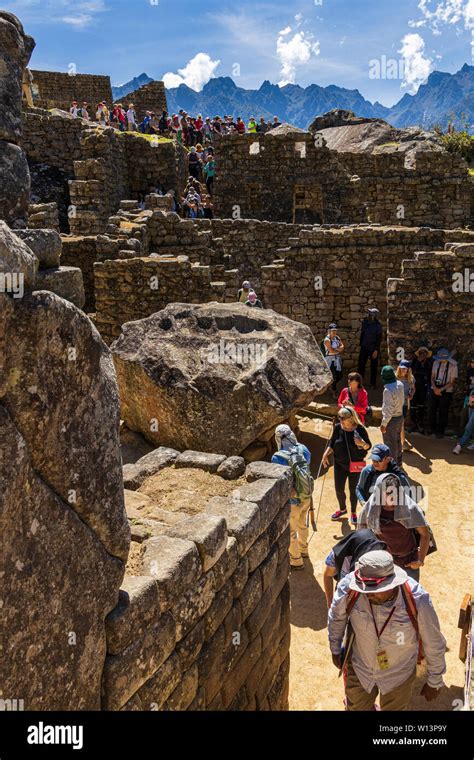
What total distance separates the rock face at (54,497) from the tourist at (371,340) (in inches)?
407

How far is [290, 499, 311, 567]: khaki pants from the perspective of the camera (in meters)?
6.79

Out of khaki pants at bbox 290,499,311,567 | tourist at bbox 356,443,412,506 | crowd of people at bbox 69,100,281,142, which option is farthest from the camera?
crowd of people at bbox 69,100,281,142

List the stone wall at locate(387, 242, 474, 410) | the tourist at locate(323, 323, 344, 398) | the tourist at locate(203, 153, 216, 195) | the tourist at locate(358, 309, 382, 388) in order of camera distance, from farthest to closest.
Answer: the tourist at locate(203, 153, 216, 195) → the tourist at locate(358, 309, 382, 388) → the tourist at locate(323, 323, 344, 398) → the stone wall at locate(387, 242, 474, 410)

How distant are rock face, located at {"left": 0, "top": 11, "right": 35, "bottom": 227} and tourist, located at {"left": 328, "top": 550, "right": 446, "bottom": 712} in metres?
2.86

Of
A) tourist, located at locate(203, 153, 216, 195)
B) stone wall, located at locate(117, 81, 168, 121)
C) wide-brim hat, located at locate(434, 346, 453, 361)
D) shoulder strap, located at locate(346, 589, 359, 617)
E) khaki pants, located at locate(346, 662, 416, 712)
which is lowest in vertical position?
khaki pants, located at locate(346, 662, 416, 712)

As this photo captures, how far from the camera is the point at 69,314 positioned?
96.3 inches

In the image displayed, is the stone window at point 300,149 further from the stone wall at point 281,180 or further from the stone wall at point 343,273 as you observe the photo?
the stone wall at point 343,273

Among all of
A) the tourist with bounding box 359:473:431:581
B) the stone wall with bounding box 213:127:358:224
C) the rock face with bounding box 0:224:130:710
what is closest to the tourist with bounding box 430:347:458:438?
the tourist with bounding box 359:473:431:581

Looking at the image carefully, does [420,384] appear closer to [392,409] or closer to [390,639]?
[392,409]

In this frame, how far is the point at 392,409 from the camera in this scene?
27.8 feet

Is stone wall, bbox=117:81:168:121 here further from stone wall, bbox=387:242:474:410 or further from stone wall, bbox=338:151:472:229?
stone wall, bbox=387:242:474:410

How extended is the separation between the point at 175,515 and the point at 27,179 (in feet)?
8.40

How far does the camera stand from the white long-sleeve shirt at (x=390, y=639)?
3.89 meters

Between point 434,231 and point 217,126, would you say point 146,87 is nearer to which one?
point 217,126
